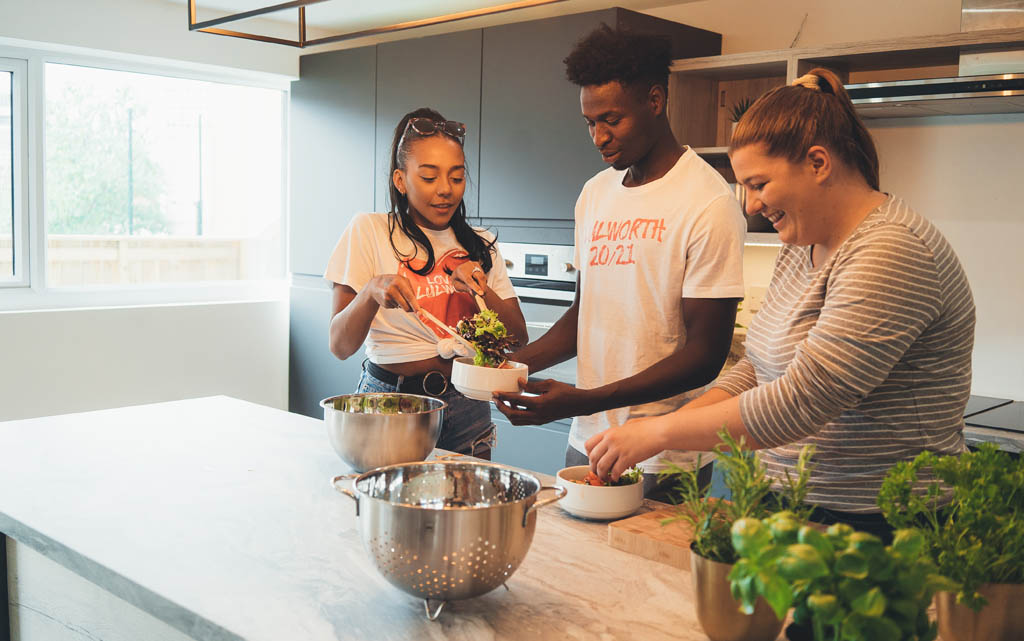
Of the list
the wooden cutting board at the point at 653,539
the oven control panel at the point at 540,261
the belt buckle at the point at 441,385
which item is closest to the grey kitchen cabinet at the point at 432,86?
the oven control panel at the point at 540,261

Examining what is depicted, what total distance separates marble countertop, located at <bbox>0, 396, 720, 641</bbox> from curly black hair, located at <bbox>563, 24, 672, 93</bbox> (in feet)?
2.68

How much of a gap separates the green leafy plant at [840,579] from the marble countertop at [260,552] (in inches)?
13.5

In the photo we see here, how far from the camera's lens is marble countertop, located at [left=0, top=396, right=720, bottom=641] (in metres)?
1.04

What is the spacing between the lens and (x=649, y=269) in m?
1.72

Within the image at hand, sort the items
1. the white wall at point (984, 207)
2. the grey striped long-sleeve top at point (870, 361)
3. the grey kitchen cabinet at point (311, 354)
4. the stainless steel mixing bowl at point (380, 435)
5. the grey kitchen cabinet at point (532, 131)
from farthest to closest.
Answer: the grey kitchen cabinet at point (311, 354)
the grey kitchen cabinet at point (532, 131)
the white wall at point (984, 207)
the stainless steel mixing bowl at point (380, 435)
the grey striped long-sleeve top at point (870, 361)

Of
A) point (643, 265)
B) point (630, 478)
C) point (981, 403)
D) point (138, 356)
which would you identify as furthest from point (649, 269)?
point (138, 356)

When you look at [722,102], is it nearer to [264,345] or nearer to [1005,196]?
[1005,196]

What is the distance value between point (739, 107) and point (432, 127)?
5.14 ft

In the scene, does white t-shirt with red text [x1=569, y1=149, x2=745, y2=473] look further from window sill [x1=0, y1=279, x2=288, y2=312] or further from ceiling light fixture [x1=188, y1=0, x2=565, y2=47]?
window sill [x1=0, y1=279, x2=288, y2=312]

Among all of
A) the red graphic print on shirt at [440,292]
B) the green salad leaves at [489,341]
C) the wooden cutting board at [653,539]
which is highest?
the red graphic print on shirt at [440,292]

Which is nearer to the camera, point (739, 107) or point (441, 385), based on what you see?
point (441, 385)

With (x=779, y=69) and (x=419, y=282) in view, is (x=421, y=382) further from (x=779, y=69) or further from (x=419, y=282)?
(x=779, y=69)

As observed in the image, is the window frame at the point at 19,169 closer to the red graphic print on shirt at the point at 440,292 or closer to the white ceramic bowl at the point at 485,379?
the red graphic print on shirt at the point at 440,292

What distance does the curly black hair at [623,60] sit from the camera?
1692 millimetres
